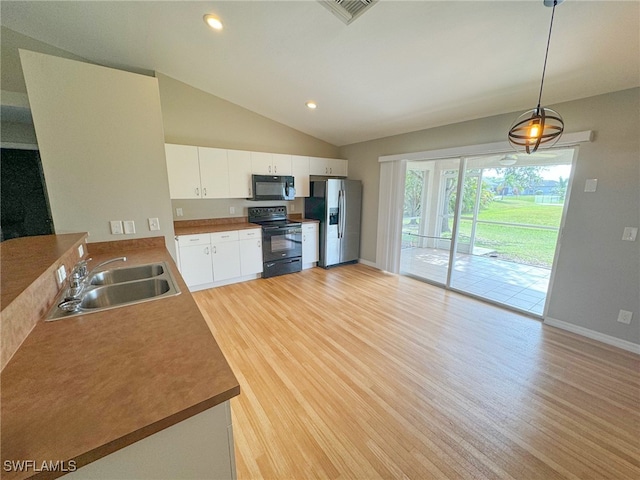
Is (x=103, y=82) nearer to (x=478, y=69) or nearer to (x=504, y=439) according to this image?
(x=478, y=69)

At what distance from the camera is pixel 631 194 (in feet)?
7.63

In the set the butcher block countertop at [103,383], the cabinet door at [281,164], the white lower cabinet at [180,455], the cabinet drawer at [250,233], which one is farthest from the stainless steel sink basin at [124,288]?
the cabinet door at [281,164]

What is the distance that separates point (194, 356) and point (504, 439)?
6.33 ft

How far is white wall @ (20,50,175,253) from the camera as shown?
2037 mm

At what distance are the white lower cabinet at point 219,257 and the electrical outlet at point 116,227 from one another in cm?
93

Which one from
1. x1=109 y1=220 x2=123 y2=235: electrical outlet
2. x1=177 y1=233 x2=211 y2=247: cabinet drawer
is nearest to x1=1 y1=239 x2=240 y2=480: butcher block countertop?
x1=109 y1=220 x2=123 y2=235: electrical outlet

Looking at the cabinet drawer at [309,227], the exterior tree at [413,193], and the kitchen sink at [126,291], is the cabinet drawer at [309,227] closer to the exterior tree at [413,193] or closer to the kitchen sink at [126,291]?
the exterior tree at [413,193]

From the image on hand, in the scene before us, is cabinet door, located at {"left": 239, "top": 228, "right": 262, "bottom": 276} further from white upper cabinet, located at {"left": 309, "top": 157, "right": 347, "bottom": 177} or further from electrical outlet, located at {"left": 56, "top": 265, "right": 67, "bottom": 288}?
electrical outlet, located at {"left": 56, "top": 265, "right": 67, "bottom": 288}

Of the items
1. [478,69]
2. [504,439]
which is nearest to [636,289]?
[504,439]

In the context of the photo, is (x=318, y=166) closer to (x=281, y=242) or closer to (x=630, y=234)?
(x=281, y=242)

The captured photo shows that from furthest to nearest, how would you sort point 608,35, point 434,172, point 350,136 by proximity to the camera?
point 434,172 → point 350,136 → point 608,35

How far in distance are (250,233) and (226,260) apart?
0.55 m

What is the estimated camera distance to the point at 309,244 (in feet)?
15.5

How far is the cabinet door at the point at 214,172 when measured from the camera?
364 cm
